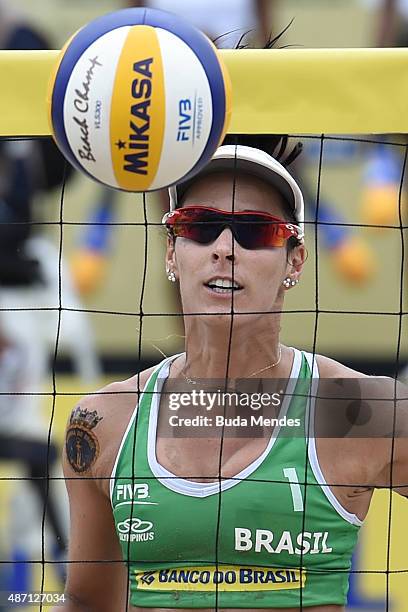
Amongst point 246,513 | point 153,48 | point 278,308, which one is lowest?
point 246,513

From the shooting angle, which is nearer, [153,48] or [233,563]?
[153,48]

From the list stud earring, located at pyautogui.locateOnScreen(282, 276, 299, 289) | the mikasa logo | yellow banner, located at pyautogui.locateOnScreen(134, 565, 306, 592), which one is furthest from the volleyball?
yellow banner, located at pyautogui.locateOnScreen(134, 565, 306, 592)

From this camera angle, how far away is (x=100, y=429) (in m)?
2.70

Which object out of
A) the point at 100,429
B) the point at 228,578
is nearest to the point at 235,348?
the point at 100,429

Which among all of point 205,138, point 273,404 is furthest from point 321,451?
point 205,138

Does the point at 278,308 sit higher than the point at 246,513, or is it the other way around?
the point at 278,308

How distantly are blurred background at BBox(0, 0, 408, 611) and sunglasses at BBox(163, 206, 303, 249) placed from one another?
1075mm

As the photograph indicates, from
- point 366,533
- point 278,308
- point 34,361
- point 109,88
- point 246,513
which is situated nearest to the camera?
point 109,88

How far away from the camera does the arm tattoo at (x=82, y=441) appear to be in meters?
2.70

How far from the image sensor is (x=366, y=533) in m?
5.14

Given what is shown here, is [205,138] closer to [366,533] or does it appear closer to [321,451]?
[321,451]

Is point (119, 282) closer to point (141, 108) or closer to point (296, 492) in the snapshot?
point (296, 492)

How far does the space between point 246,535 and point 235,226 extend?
2.04ft

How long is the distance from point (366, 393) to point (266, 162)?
523mm
